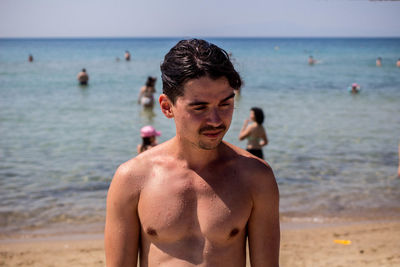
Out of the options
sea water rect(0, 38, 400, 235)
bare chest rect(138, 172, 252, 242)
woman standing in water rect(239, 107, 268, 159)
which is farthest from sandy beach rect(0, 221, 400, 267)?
bare chest rect(138, 172, 252, 242)

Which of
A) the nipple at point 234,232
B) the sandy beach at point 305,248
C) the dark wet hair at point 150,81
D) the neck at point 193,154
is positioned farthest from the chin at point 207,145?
the dark wet hair at point 150,81

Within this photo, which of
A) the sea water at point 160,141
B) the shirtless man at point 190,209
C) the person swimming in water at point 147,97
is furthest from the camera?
the person swimming in water at point 147,97

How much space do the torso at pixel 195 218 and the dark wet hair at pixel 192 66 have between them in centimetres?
39

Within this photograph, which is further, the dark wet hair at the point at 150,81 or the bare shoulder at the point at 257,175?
the dark wet hair at the point at 150,81

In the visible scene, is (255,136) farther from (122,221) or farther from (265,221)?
(122,221)

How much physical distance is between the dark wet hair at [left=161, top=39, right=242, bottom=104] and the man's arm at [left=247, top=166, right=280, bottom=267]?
43 cm

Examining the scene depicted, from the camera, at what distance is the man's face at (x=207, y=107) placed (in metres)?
1.71

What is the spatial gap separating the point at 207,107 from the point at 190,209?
0.47 m

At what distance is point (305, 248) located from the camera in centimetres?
539

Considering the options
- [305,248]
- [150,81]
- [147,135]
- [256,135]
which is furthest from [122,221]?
[150,81]

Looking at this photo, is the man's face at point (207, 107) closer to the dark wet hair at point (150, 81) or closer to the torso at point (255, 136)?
the torso at point (255, 136)

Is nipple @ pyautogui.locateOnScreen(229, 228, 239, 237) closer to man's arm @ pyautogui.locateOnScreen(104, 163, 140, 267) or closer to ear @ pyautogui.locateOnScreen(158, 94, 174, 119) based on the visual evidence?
man's arm @ pyautogui.locateOnScreen(104, 163, 140, 267)

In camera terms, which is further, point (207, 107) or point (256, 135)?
point (256, 135)

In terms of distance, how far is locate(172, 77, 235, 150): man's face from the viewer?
1713 mm
